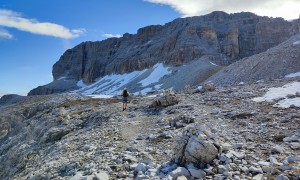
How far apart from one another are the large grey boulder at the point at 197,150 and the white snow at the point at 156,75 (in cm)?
10841

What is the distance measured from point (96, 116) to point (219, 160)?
67.9 feet

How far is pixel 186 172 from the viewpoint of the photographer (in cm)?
1166

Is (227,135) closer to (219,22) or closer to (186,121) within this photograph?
(186,121)

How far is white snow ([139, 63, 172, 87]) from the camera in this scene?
124438 mm

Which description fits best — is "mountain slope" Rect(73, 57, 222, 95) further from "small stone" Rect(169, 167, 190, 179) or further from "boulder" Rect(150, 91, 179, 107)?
"small stone" Rect(169, 167, 190, 179)

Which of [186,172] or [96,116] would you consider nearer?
[186,172]

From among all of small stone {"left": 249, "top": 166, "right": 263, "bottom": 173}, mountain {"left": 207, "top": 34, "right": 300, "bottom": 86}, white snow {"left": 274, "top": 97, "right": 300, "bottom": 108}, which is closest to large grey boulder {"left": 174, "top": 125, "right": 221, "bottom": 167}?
small stone {"left": 249, "top": 166, "right": 263, "bottom": 173}

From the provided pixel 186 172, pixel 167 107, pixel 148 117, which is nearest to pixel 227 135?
pixel 186 172

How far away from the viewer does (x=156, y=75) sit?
13262cm

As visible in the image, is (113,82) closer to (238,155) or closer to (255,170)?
(238,155)

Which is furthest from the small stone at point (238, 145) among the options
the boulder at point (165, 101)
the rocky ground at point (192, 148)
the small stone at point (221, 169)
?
the boulder at point (165, 101)

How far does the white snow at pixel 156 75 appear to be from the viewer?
124438mm

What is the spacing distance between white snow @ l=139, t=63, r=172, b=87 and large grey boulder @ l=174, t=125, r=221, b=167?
4268 inches

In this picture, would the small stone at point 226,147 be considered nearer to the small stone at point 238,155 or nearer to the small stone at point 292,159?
the small stone at point 238,155
